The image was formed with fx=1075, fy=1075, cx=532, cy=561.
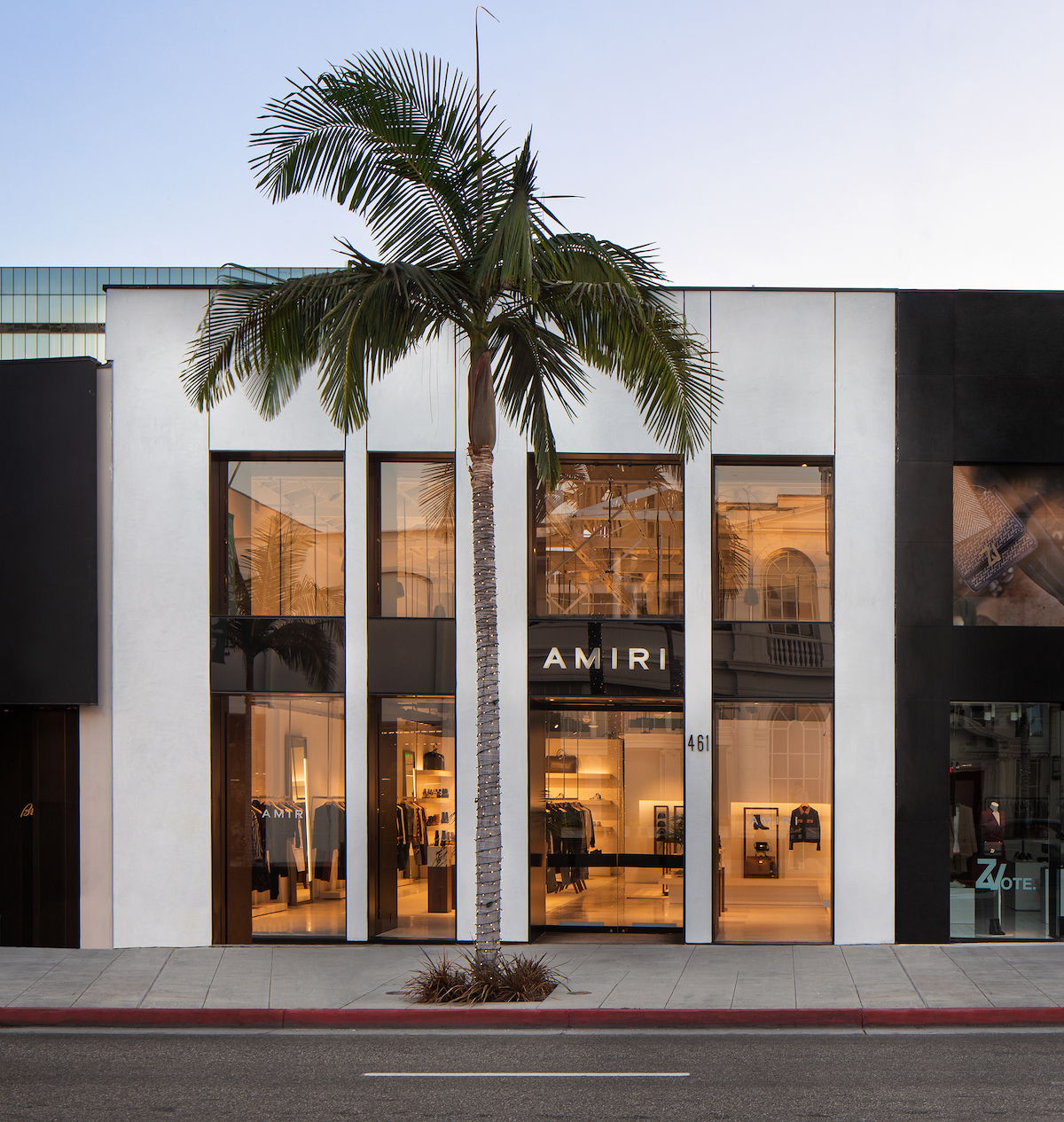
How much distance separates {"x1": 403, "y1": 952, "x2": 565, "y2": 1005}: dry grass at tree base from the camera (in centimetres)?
1044

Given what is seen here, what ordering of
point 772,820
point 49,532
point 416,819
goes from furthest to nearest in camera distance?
1. point 416,819
2. point 772,820
3. point 49,532

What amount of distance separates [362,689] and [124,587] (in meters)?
3.34

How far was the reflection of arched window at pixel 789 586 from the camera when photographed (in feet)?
46.0

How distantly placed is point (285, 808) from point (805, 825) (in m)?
6.77

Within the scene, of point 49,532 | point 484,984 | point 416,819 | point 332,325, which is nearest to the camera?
point 332,325

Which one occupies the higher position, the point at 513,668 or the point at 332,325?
the point at 332,325

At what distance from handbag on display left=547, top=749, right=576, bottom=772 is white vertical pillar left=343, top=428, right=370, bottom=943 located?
7.97 feet

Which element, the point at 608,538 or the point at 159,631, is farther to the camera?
the point at 608,538

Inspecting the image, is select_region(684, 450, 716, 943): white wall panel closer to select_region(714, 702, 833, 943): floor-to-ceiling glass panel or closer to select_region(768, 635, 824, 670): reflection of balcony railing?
select_region(714, 702, 833, 943): floor-to-ceiling glass panel

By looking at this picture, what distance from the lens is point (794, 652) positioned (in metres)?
13.8

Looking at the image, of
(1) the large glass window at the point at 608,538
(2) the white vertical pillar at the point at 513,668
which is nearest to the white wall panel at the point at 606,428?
(1) the large glass window at the point at 608,538

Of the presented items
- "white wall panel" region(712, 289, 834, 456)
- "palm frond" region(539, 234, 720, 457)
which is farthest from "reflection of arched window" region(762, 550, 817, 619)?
"palm frond" region(539, 234, 720, 457)

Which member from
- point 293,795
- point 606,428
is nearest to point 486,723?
point 293,795

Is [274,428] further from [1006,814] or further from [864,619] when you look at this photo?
[1006,814]
